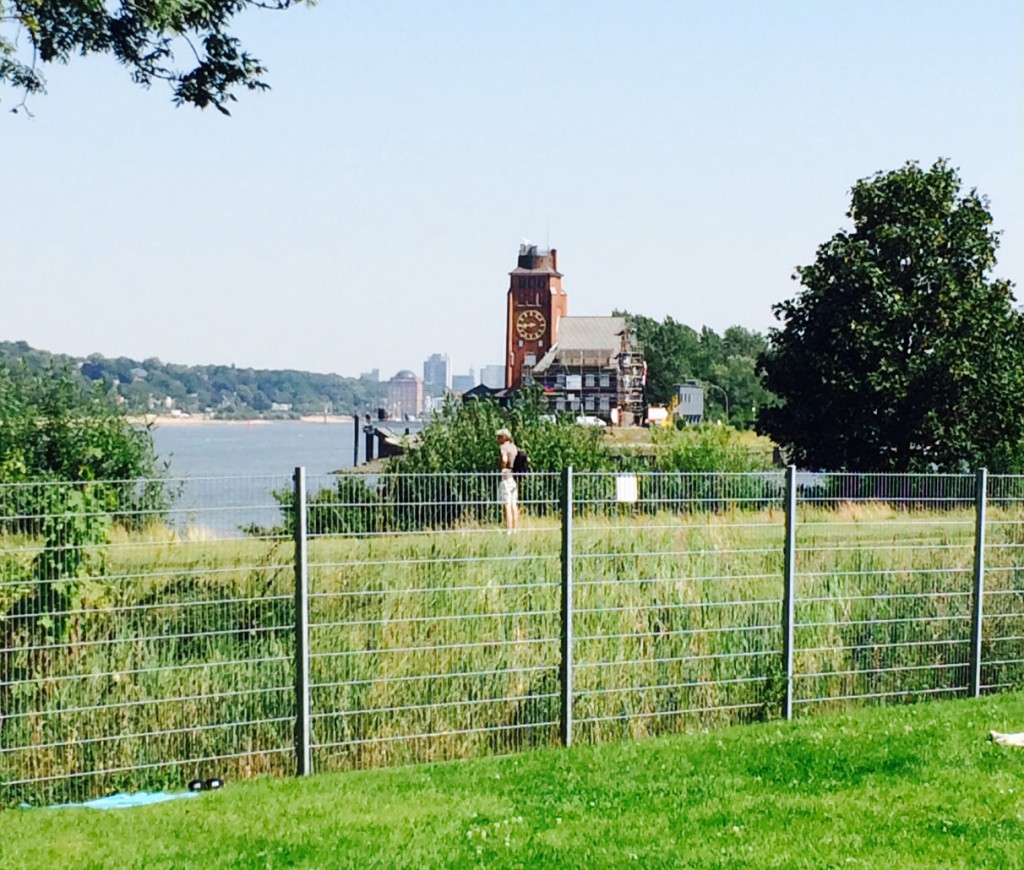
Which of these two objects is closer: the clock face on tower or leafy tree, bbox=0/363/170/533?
leafy tree, bbox=0/363/170/533

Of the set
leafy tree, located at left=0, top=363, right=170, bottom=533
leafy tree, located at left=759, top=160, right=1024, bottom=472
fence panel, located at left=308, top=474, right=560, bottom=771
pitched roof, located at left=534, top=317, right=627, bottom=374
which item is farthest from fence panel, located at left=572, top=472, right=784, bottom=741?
pitched roof, located at left=534, top=317, right=627, bottom=374

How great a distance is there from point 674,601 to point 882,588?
202cm

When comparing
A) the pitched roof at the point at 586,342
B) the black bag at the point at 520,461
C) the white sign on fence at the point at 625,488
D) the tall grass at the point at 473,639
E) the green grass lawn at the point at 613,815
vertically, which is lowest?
the green grass lawn at the point at 613,815

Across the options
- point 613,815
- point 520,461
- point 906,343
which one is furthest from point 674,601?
point 906,343

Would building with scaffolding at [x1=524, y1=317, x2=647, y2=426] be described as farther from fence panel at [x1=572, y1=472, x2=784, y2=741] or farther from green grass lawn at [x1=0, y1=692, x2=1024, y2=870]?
green grass lawn at [x1=0, y1=692, x2=1024, y2=870]

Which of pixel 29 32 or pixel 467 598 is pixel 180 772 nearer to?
pixel 467 598

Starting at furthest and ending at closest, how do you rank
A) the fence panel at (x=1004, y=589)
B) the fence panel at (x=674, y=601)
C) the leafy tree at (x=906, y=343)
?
the leafy tree at (x=906, y=343) → the fence panel at (x=1004, y=589) → the fence panel at (x=674, y=601)

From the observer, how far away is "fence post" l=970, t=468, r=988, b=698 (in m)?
11.6

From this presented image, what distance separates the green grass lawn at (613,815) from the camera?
6680 millimetres

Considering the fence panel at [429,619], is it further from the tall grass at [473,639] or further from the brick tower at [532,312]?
the brick tower at [532,312]

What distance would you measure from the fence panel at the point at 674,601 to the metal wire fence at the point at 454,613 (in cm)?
2

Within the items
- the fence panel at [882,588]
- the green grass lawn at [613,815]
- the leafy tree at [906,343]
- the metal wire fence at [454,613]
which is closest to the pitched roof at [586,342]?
the leafy tree at [906,343]

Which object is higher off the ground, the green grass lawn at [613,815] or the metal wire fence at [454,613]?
the metal wire fence at [454,613]

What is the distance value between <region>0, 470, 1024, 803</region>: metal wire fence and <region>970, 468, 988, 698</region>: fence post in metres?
0.03
